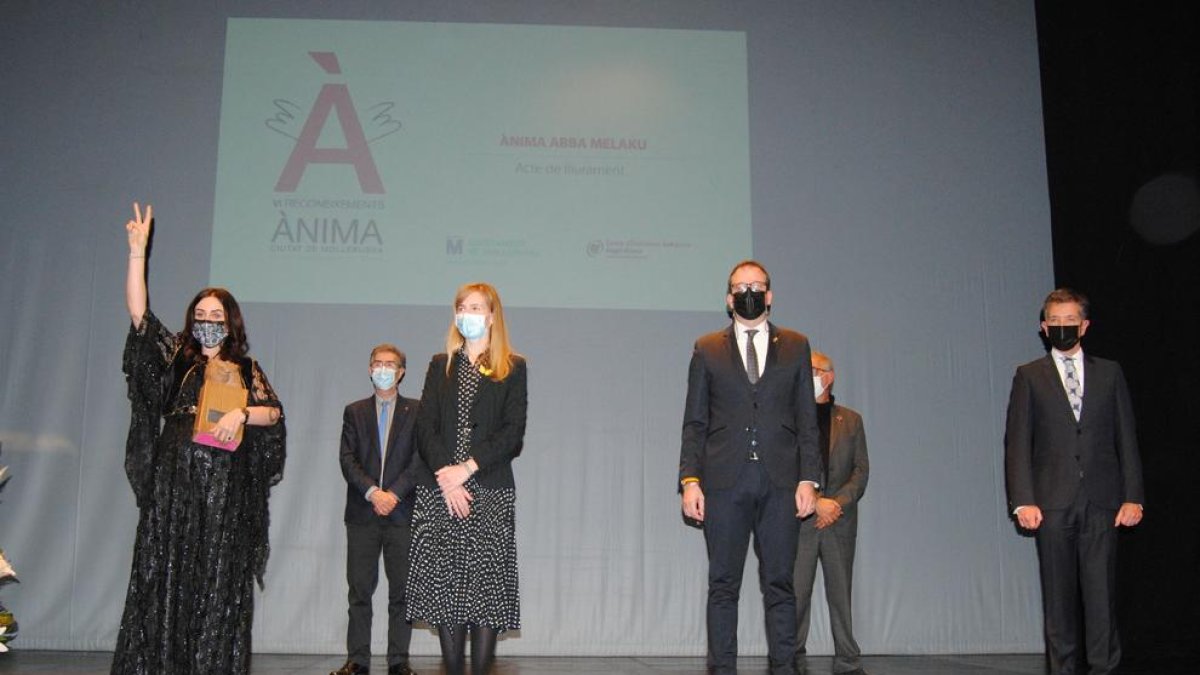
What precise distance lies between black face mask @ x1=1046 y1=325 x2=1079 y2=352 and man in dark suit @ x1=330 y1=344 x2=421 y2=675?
2681 millimetres

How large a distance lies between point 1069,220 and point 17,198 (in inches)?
225

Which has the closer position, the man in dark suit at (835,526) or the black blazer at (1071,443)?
the black blazer at (1071,443)

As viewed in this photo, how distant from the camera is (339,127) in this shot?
5.19 metres

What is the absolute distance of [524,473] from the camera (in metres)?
4.92

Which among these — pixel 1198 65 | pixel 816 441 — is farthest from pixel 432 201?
pixel 1198 65

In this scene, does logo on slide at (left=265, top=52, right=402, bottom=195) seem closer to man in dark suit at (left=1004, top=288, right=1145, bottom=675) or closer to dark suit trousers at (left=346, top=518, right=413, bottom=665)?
dark suit trousers at (left=346, top=518, right=413, bottom=665)

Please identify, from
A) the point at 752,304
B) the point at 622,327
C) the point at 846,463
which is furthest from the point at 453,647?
the point at 622,327

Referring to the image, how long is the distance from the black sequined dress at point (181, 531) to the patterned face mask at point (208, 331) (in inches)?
3.1

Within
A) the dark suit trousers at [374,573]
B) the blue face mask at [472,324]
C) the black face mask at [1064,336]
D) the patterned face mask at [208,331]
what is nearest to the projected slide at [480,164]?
the dark suit trousers at [374,573]

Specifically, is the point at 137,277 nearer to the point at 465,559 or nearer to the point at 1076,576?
the point at 465,559

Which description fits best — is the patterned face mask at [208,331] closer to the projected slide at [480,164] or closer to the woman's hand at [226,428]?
the woman's hand at [226,428]

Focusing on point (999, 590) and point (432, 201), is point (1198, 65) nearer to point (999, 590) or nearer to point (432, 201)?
point (999, 590)

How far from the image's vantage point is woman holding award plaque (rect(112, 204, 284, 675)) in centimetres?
282

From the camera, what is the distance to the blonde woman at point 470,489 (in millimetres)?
2709
